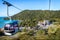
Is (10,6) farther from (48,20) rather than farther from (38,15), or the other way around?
(48,20)

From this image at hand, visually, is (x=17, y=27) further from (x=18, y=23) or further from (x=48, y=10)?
(x=48, y=10)

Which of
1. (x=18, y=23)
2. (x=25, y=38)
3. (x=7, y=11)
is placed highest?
(x=7, y=11)

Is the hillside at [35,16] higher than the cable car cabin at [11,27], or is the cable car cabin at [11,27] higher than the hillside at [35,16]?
the hillside at [35,16]

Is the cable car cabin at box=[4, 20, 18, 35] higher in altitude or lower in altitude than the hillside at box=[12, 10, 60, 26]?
lower

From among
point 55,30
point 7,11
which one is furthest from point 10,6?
point 55,30

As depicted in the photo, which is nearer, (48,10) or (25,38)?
(25,38)

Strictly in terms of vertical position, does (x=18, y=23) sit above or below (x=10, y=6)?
below

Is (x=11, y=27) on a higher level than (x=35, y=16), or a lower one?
lower
